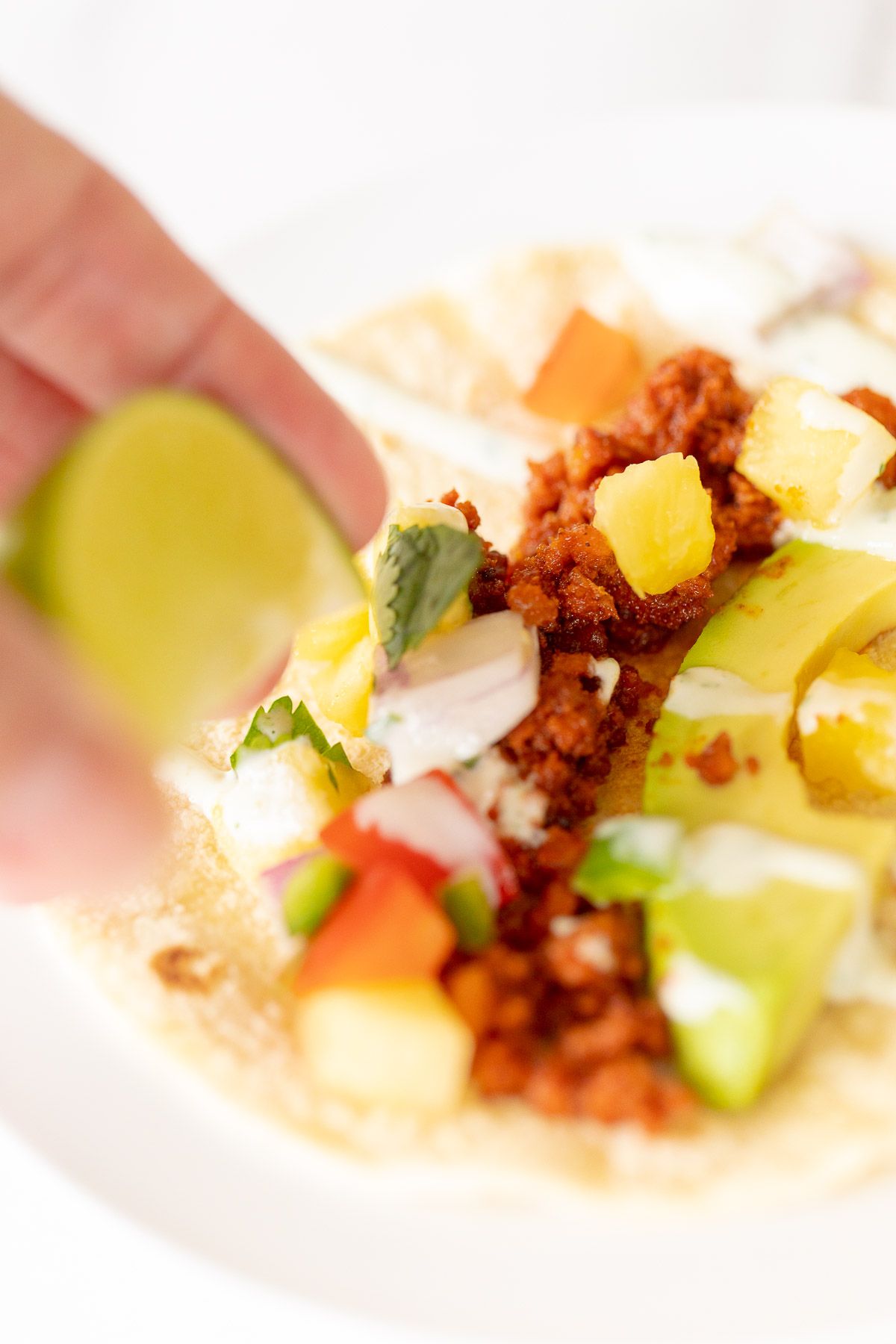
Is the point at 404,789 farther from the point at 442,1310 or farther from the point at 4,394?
the point at 4,394

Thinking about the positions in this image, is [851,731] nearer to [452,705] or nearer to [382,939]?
[452,705]

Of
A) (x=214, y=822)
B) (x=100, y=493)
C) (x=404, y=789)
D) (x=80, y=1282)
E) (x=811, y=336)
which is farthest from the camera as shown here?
(x=811, y=336)

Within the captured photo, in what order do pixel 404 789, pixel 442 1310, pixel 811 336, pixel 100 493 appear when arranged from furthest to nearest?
pixel 811 336
pixel 404 789
pixel 442 1310
pixel 100 493

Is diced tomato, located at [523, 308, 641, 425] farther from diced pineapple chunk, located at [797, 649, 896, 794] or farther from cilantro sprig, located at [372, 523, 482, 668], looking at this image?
diced pineapple chunk, located at [797, 649, 896, 794]

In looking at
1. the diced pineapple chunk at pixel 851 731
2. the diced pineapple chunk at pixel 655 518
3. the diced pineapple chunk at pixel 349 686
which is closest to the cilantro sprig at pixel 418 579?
the diced pineapple chunk at pixel 349 686

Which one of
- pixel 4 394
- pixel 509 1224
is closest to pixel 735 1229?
pixel 509 1224

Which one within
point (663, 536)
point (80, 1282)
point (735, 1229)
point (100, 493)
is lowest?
point (735, 1229)
